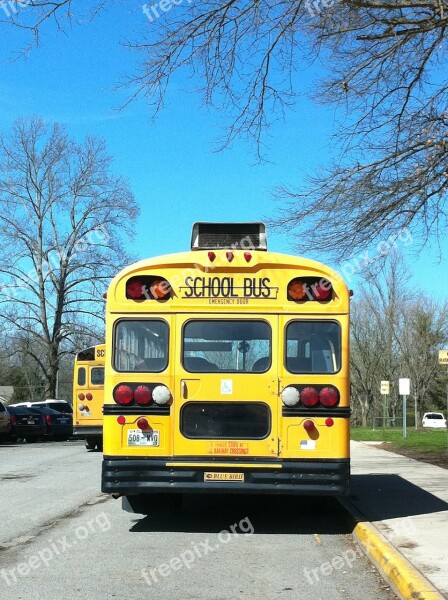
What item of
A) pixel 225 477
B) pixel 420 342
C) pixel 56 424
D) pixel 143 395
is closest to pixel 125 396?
pixel 143 395

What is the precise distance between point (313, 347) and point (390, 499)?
3.52 m

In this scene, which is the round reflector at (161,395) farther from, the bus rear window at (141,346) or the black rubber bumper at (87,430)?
the black rubber bumper at (87,430)

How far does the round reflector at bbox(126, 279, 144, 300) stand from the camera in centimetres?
886

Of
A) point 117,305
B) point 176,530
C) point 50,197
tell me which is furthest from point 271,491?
point 50,197

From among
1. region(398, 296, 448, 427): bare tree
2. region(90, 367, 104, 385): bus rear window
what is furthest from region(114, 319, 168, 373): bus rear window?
region(398, 296, 448, 427): bare tree

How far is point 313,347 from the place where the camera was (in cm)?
866

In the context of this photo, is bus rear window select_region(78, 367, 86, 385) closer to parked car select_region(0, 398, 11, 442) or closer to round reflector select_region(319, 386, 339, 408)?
parked car select_region(0, 398, 11, 442)

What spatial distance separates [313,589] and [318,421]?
7.64 feet

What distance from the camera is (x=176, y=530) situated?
9.08 meters

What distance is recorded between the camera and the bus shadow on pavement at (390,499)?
32.1ft

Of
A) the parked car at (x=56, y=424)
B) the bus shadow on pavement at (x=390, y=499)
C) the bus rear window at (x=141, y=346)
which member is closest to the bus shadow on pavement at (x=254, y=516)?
the bus shadow on pavement at (x=390, y=499)

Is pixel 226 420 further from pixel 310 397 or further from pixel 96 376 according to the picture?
pixel 96 376

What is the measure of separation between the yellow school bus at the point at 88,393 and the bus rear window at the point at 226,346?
1404 centimetres

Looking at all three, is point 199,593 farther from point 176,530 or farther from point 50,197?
point 50,197
